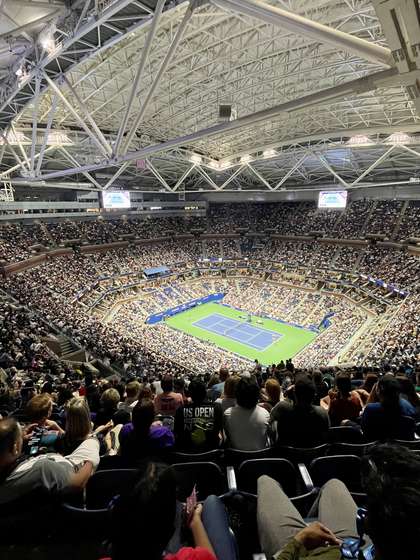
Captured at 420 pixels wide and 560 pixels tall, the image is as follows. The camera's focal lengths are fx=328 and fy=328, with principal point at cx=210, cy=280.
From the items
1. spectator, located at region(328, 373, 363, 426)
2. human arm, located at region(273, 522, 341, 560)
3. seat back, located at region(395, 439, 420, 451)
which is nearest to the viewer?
human arm, located at region(273, 522, 341, 560)

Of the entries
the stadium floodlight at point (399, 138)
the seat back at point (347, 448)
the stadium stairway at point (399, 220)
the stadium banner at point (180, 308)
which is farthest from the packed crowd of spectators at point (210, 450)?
the stadium stairway at point (399, 220)

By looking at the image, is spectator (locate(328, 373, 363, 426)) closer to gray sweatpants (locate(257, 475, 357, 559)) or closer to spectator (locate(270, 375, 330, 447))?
spectator (locate(270, 375, 330, 447))

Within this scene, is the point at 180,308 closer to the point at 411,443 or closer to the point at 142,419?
the point at 142,419

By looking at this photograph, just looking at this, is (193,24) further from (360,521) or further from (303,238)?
(303,238)

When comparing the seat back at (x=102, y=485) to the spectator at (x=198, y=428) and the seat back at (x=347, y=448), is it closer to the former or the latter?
the spectator at (x=198, y=428)

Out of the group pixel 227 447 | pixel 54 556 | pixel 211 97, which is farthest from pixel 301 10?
pixel 54 556

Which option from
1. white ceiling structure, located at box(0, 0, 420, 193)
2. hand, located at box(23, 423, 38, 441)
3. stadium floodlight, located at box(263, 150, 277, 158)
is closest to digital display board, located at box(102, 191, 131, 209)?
white ceiling structure, located at box(0, 0, 420, 193)
